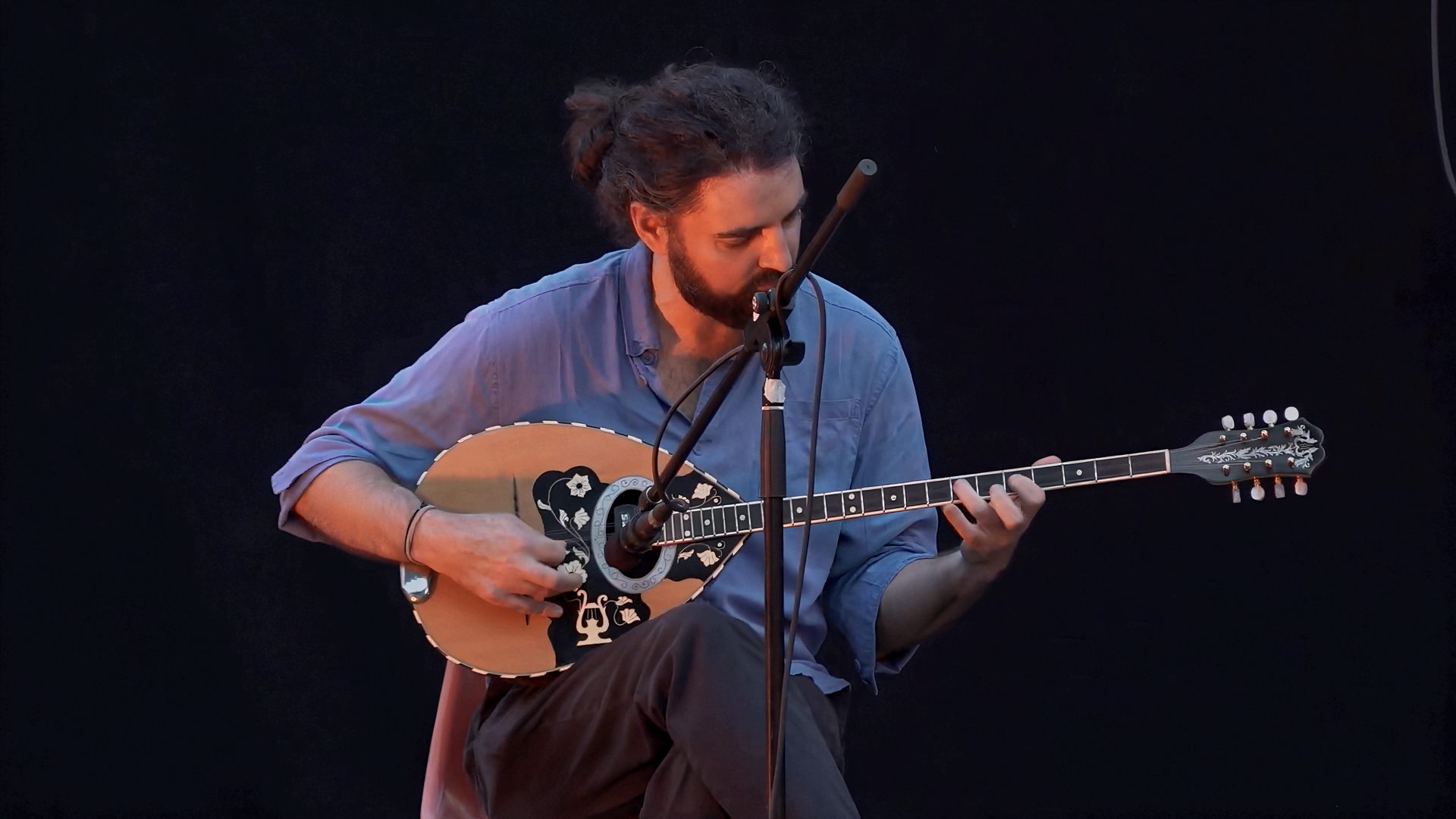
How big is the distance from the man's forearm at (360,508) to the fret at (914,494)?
2.36 feet

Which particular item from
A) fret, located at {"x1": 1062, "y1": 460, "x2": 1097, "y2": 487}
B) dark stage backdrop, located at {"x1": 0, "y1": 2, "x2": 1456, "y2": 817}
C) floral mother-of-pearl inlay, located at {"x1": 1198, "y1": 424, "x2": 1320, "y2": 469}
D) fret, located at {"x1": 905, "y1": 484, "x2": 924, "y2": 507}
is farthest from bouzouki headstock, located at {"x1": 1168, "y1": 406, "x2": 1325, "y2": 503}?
dark stage backdrop, located at {"x1": 0, "y1": 2, "x2": 1456, "y2": 817}

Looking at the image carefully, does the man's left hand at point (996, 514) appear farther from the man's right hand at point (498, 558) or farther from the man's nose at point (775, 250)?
the man's right hand at point (498, 558)

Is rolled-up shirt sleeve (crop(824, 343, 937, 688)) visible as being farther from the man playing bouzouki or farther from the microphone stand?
the microphone stand

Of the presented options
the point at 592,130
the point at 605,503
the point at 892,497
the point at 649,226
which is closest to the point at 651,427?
the point at 605,503

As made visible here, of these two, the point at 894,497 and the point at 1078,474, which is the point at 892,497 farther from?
the point at 1078,474

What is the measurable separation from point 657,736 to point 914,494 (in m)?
0.50

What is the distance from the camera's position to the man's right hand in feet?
6.34

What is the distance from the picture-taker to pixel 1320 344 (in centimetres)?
273

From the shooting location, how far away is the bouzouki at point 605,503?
187 centimetres

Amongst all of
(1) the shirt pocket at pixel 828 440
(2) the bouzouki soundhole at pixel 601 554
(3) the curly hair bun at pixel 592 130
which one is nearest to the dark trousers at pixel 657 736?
(2) the bouzouki soundhole at pixel 601 554

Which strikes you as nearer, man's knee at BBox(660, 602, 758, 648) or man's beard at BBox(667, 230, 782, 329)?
man's knee at BBox(660, 602, 758, 648)

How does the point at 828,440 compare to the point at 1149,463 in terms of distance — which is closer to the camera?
the point at 1149,463

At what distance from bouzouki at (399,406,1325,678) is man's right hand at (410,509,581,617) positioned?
0.03m

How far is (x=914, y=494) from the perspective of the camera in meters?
1.93
